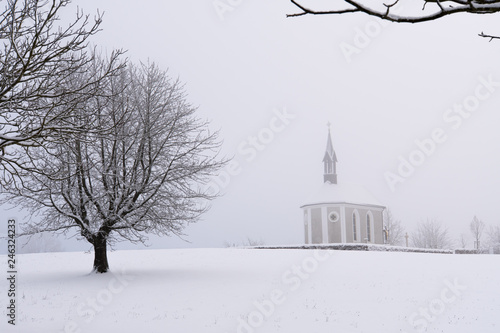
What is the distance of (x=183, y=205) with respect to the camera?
55.4 ft

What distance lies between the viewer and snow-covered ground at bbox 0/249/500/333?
37.3ft

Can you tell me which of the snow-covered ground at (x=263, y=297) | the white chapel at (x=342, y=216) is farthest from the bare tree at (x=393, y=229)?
the snow-covered ground at (x=263, y=297)

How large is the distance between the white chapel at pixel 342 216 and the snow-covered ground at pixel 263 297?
23.9 metres

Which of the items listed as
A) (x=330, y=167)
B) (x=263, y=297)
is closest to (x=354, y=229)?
(x=330, y=167)

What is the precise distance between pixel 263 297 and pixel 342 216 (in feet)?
112

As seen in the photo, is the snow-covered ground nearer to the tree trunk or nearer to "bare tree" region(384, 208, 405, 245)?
the tree trunk

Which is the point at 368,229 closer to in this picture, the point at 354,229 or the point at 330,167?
the point at 354,229

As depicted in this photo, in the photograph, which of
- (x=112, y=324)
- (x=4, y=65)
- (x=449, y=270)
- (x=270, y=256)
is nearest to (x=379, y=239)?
(x=270, y=256)

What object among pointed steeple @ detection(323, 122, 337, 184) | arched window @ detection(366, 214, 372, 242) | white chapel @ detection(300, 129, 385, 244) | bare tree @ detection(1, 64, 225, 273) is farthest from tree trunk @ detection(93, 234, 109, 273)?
pointed steeple @ detection(323, 122, 337, 184)

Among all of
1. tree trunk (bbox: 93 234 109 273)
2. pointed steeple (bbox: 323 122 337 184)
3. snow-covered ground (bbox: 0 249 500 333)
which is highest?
pointed steeple (bbox: 323 122 337 184)

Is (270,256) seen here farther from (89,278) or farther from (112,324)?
(112,324)

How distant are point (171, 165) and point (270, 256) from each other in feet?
34.3

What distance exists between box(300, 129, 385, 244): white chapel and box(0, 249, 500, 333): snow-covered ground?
23881 millimetres

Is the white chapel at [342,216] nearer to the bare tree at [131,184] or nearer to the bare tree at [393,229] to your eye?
the bare tree at [393,229]
